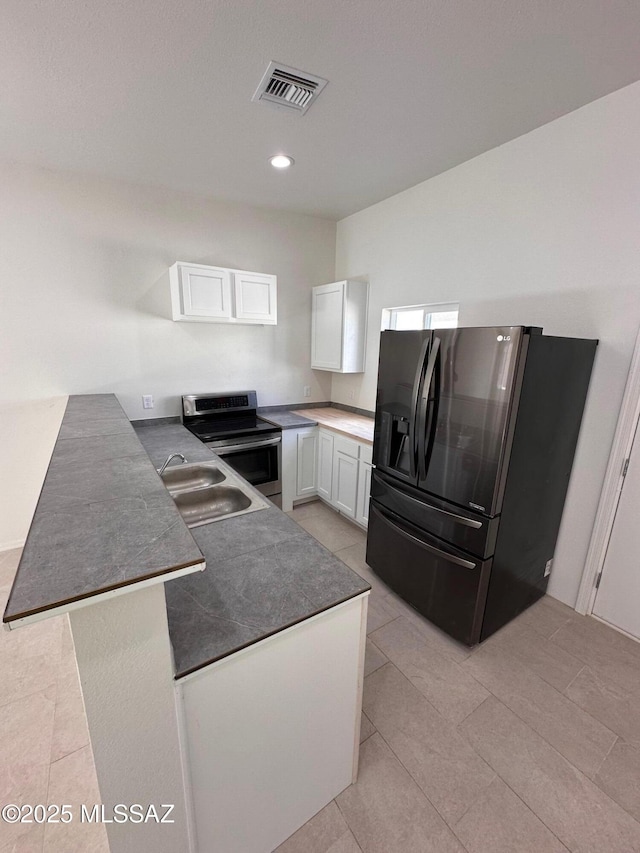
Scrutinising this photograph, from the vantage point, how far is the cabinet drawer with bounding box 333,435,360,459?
303cm

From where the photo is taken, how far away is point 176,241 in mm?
3094

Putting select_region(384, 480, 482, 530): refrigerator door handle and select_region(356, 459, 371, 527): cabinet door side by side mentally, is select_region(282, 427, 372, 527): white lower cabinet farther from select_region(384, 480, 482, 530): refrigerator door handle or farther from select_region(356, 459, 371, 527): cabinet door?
select_region(384, 480, 482, 530): refrigerator door handle

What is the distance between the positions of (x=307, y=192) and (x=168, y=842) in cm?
368

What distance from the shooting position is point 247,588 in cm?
115

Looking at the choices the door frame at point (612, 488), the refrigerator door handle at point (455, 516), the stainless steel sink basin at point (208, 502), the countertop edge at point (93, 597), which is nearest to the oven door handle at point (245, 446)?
the stainless steel sink basin at point (208, 502)

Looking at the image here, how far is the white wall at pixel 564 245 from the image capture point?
6.19ft

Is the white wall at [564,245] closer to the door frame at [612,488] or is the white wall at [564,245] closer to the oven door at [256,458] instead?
the door frame at [612,488]

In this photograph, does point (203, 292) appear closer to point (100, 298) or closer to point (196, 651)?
point (100, 298)

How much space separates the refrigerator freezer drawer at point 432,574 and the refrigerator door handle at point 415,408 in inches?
16.0

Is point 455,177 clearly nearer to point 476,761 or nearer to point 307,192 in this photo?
point 307,192

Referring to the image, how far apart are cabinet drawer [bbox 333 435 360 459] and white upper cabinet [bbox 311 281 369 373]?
2.52 ft

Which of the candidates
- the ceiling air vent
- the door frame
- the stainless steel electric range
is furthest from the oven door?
the door frame

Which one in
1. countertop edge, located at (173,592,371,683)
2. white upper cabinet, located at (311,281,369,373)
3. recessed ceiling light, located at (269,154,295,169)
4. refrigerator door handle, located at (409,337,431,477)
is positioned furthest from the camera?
white upper cabinet, located at (311,281,369,373)

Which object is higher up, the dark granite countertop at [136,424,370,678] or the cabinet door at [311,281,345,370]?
the cabinet door at [311,281,345,370]
